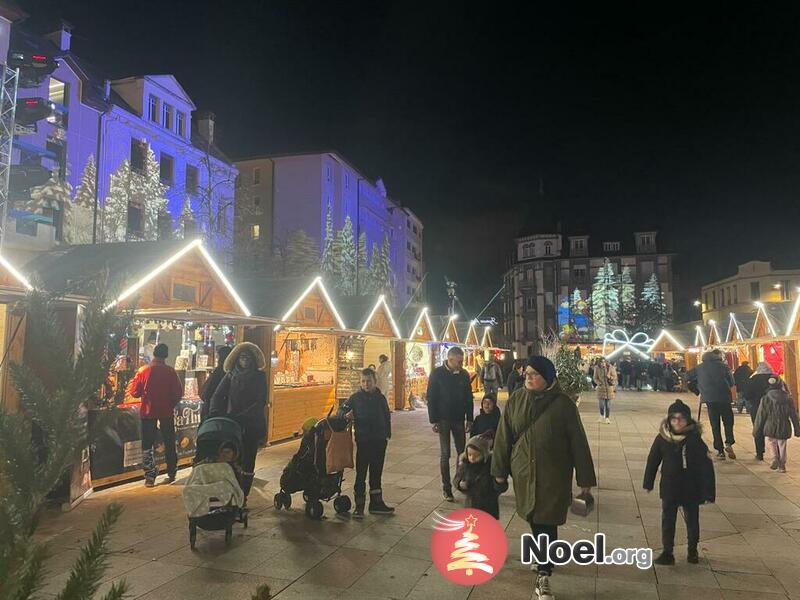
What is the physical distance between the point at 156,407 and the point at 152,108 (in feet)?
88.2

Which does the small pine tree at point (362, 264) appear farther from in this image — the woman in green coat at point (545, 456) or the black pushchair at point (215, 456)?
the woman in green coat at point (545, 456)

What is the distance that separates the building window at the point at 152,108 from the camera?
30156mm

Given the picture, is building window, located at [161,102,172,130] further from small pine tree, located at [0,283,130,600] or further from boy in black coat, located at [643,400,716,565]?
small pine tree, located at [0,283,130,600]

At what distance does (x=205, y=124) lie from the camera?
36.0 meters

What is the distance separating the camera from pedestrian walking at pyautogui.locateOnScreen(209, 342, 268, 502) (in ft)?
22.3

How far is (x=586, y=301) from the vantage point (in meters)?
62.5

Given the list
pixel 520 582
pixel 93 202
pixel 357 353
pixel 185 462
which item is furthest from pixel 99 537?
pixel 93 202

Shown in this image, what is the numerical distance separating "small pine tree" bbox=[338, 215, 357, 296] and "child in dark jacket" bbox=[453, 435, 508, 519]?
139ft

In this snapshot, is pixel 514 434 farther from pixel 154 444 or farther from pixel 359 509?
pixel 154 444

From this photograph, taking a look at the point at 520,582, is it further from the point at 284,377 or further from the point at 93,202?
the point at 93,202

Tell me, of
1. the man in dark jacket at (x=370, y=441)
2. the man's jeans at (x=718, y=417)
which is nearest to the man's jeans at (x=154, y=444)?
the man in dark jacket at (x=370, y=441)

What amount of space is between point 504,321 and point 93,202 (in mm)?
55499

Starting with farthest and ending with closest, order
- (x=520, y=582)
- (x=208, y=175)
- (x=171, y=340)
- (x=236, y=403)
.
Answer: (x=208, y=175) → (x=171, y=340) → (x=236, y=403) → (x=520, y=582)

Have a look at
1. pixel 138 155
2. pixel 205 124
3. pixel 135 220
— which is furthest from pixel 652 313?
pixel 138 155
